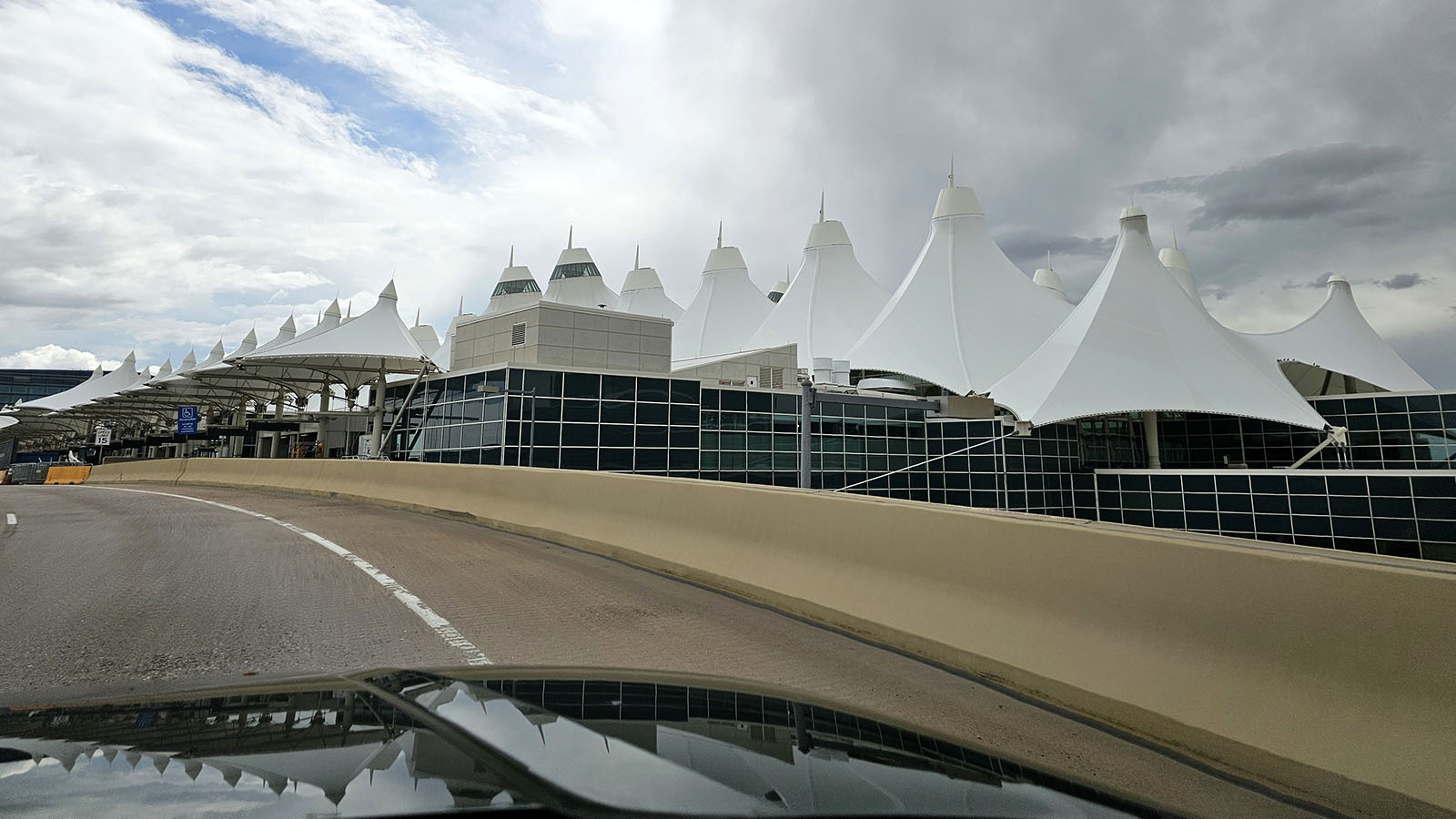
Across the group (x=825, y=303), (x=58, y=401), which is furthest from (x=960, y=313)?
(x=58, y=401)

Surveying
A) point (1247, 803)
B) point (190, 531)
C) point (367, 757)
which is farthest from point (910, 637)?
point (190, 531)

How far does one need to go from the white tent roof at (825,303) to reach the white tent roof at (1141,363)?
1996 centimetres

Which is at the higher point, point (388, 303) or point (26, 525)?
point (388, 303)

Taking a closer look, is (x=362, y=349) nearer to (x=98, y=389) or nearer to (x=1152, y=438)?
(x=1152, y=438)

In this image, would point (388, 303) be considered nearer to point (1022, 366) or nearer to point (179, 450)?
point (1022, 366)

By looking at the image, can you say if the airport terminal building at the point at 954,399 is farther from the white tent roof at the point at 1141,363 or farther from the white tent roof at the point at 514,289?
the white tent roof at the point at 514,289

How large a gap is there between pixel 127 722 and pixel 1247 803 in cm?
427

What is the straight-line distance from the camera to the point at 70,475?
44.6 metres

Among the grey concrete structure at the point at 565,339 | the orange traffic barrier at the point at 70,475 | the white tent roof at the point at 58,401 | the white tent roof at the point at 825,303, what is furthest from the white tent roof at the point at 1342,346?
the white tent roof at the point at 58,401

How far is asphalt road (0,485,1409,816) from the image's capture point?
13.0 feet

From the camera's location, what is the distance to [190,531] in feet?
39.7

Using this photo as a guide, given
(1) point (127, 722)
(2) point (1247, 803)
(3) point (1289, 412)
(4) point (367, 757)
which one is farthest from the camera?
(3) point (1289, 412)

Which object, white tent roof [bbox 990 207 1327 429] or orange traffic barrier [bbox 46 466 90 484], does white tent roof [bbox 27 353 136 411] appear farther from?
white tent roof [bbox 990 207 1327 429]

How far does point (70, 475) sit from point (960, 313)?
193 ft
